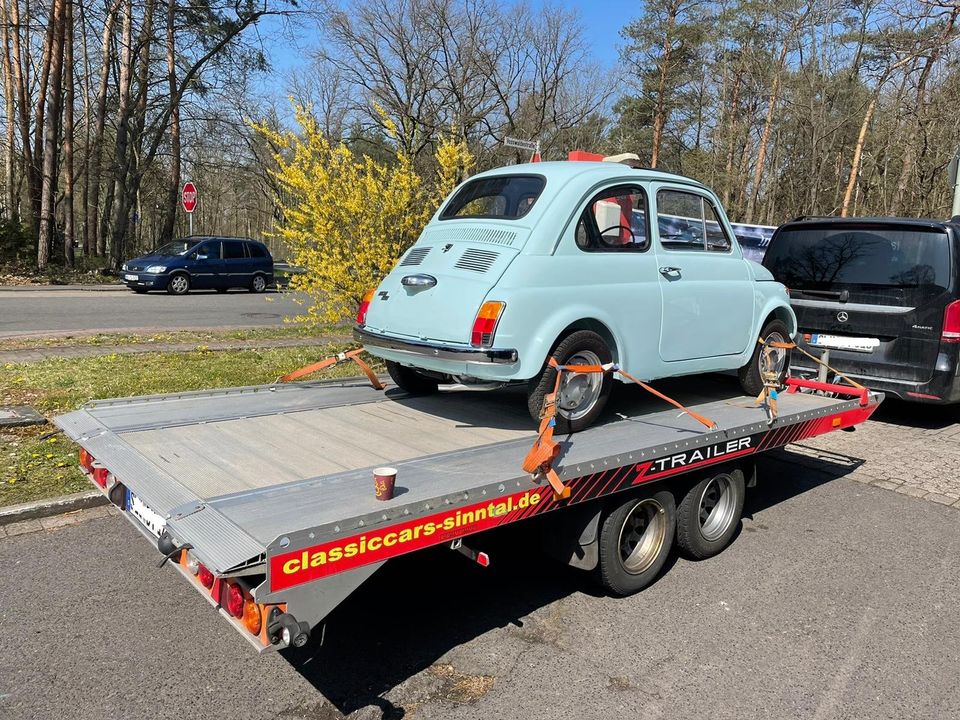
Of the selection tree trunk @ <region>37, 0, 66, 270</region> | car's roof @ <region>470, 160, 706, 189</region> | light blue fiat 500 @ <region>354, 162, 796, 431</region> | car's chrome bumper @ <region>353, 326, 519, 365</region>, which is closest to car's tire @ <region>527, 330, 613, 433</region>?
light blue fiat 500 @ <region>354, 162, 796, 431</region>

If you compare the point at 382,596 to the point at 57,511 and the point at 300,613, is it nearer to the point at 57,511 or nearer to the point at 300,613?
the point at 300,613

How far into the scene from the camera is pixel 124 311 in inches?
623

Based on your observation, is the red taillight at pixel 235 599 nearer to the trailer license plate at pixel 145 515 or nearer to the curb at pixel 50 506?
the trailer license plate at pixel 145 515

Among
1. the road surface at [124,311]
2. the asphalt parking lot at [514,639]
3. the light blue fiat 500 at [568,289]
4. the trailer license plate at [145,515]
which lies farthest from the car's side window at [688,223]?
the road surface at [124,311]

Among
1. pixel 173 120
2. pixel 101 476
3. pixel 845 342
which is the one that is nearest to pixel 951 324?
pixel 845 342

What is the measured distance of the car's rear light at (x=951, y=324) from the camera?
24.2 feet

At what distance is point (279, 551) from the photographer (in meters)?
2.57

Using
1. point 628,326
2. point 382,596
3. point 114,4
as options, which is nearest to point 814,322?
point 628,326

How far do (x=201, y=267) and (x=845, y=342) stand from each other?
1867 centimetres

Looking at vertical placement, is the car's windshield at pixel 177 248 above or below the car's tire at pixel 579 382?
above

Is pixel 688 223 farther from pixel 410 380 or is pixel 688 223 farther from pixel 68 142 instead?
pixel 68 142

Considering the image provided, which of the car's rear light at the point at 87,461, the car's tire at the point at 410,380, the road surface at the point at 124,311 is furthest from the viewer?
the road surface at the point at 124,311

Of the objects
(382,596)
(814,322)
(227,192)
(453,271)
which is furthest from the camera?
(227,192)

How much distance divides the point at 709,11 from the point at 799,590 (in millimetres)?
29248
